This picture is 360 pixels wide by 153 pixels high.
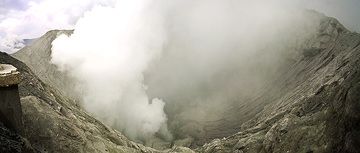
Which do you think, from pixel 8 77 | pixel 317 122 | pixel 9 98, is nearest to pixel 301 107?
pixel 317 122

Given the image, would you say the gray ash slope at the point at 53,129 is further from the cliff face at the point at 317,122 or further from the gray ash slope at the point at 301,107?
the cliff face at the point at 317,122

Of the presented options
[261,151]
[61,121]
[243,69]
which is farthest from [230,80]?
[61,121]

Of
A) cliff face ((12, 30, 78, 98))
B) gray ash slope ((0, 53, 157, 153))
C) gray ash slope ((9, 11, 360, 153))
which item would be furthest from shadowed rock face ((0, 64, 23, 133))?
cliff face ((12, 30, 78, 98))

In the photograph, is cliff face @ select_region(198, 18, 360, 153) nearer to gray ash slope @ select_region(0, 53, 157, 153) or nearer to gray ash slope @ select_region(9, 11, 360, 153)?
gray ash slope @ select_region(9, 11, 360, 153)

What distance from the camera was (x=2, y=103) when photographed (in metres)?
11.6

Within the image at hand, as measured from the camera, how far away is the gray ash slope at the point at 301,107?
39.2 metres

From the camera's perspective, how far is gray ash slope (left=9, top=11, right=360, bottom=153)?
39250 millimetres

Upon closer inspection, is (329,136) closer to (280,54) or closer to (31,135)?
(31,135)

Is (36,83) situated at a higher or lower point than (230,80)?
lower

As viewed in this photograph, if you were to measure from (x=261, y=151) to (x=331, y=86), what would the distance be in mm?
12335

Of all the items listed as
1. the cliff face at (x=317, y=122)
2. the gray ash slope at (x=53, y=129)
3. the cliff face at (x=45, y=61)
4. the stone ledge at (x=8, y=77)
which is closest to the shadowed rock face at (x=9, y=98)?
the stone ledge at (x=8, y=77)

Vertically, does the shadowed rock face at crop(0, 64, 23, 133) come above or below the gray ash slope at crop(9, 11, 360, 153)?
below

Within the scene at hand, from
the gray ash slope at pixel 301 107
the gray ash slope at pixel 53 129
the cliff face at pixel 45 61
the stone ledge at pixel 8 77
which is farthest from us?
the cliff face at pixel 45 61

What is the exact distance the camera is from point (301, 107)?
57094 millimetres
